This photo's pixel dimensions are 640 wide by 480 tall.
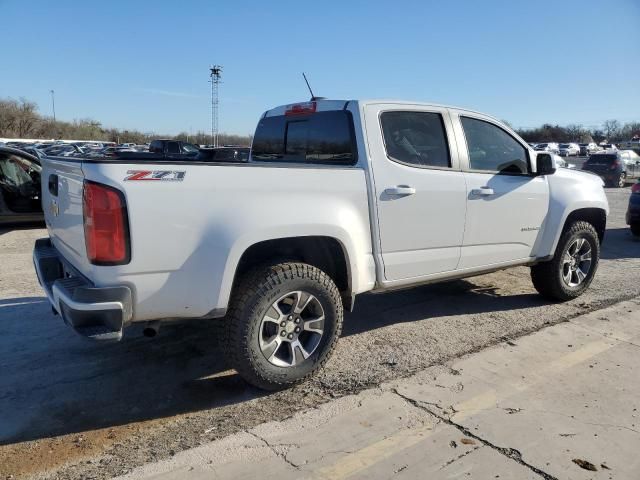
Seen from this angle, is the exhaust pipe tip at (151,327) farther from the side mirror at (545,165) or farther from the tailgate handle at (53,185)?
the side mirror at (545,165)

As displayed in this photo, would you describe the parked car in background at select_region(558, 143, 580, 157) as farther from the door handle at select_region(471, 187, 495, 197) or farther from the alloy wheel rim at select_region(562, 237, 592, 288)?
the door handle at select_region(471, 187, 495, 197)

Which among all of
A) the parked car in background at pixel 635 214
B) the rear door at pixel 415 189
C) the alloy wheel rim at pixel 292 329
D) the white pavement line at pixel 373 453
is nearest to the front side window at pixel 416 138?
the rear door at pixel 415 189

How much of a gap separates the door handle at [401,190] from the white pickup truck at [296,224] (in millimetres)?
11

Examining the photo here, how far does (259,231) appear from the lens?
3.21 meters

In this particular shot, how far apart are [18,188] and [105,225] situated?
721 centimetres

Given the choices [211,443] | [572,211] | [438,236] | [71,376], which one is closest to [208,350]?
[71,376]

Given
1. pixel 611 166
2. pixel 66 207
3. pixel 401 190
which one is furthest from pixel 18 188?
pixel 611 166

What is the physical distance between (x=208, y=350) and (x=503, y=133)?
3.35 metres

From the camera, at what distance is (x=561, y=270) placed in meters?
5.43

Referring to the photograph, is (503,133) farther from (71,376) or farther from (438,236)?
(71,376)

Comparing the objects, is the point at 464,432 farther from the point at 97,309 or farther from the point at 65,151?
the point at 65,151

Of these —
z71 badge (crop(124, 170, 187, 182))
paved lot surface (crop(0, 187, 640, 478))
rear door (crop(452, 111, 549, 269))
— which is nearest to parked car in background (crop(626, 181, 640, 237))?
paved lot surface (crop(0, 187, 640, 478))

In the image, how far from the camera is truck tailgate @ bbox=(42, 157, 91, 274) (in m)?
3.02

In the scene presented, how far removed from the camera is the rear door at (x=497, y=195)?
4531 millimetres
